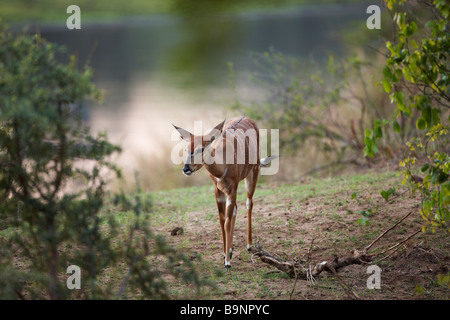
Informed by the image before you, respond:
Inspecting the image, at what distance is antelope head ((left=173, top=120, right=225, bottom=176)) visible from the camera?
5.19 m

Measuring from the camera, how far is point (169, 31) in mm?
34156

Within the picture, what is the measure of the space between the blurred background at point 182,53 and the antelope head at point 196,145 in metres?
6.12

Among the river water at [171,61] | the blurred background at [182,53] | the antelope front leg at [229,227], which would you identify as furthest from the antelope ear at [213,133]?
the blurred background at [182,53]

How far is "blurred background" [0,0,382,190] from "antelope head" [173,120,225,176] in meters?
6.12

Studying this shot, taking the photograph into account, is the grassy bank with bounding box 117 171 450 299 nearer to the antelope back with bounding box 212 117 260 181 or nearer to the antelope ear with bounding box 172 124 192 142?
the antelope back with bounding box 212 117 260 181

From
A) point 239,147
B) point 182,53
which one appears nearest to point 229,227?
point 239,147

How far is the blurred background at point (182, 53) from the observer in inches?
500

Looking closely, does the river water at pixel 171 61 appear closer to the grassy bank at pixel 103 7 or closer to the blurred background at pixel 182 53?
the blurred background at pixel 182 53

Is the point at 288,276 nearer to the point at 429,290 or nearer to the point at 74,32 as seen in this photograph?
the point at 429,290

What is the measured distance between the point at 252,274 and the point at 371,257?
122cm

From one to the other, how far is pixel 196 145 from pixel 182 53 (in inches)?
911

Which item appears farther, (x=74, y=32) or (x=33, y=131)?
(x=74, y=32)

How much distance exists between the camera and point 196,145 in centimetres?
527
